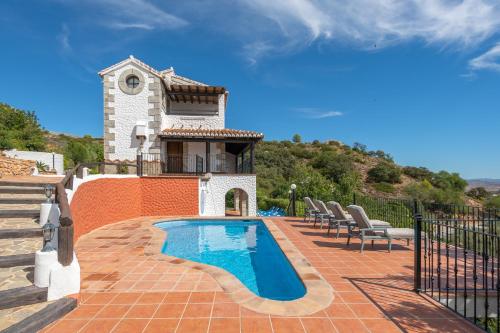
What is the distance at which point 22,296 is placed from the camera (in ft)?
10.2

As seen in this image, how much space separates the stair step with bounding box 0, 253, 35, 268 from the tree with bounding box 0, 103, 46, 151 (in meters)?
22.5

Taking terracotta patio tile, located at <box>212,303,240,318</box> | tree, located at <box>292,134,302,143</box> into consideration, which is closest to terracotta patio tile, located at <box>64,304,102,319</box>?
terracotta patio tile, located at <box>212,303,240,318</box>

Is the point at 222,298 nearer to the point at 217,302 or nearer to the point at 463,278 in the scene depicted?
the point at 217,302

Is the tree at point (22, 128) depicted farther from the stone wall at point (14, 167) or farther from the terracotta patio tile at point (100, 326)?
the terracotta patio tile at point (100, 326)

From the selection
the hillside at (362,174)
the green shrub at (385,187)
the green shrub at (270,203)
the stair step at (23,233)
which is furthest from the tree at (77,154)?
the green shrub at (385,187)

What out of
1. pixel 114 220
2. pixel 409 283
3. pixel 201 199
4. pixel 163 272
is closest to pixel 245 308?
pixel 163 272

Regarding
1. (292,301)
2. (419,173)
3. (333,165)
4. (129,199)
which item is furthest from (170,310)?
(419,173)

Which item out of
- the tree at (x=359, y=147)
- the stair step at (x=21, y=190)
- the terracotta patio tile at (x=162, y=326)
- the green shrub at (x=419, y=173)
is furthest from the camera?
the tree at (x=359, y=147)

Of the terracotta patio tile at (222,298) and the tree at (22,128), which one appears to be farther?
the tree at (22,128)

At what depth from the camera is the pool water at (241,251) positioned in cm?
497

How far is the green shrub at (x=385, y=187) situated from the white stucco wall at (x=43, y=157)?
3723cm

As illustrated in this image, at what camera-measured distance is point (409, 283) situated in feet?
14.0

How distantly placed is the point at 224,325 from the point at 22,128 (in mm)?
30546

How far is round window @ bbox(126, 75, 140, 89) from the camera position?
14820mm
